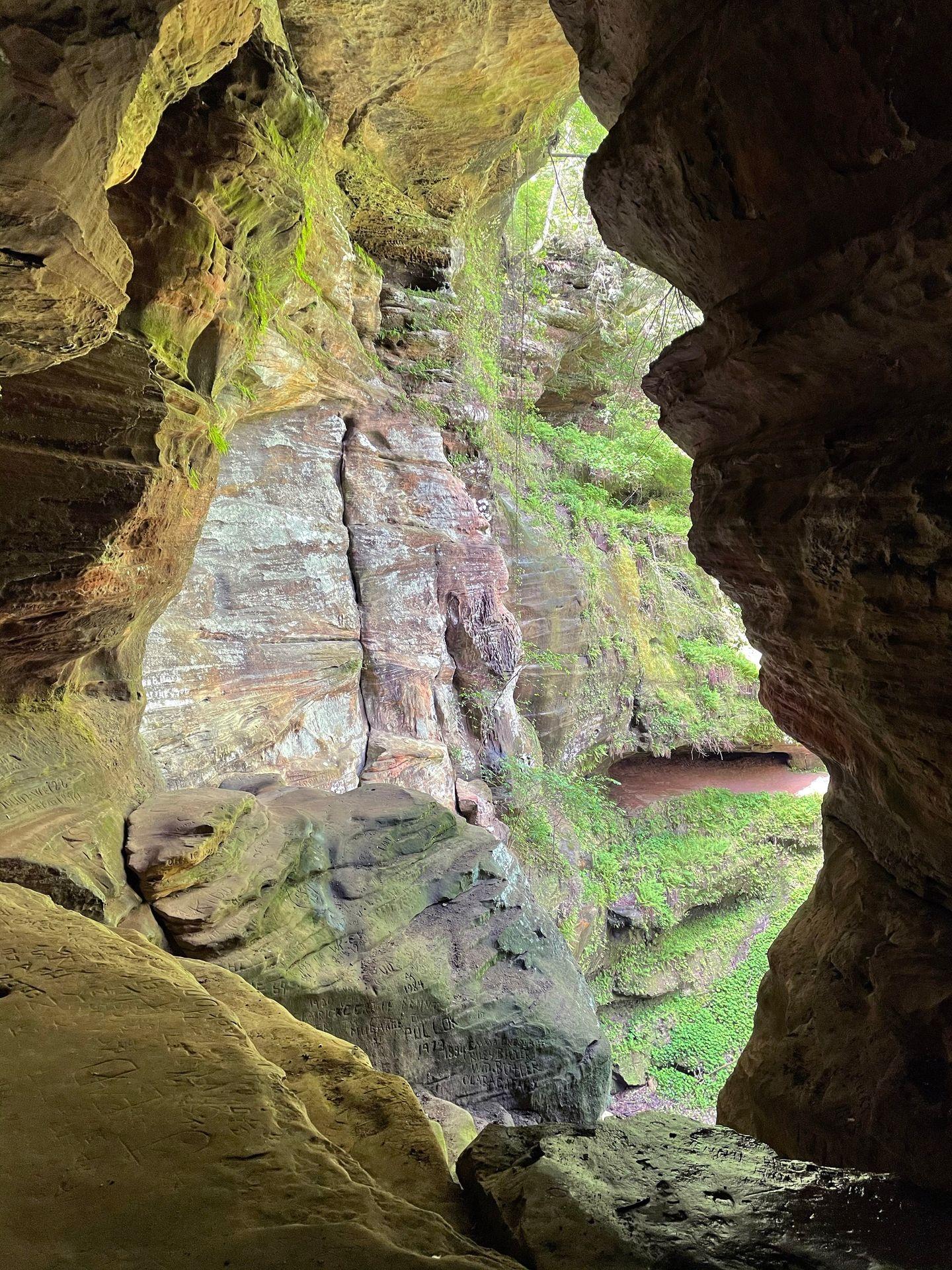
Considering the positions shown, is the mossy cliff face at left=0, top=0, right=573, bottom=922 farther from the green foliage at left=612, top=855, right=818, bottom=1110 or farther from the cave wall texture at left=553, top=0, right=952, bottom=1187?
the green foliage at left=612, top=855, right=818, bottom=1110

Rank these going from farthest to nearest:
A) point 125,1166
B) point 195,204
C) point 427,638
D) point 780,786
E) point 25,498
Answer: point 780,786
point 427,638
point 195,204
point 25,498
point 125,1166

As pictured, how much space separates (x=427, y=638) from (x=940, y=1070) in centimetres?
801

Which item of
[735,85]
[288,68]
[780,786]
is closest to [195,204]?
[288,68]

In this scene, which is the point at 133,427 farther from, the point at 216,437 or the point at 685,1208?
the point at 685,1208

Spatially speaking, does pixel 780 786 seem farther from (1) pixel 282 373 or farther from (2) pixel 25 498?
(2) pixel 25 498

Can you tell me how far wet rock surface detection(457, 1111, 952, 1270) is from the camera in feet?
6.59

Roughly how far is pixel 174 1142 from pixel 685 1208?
5.31ft

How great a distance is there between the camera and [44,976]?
8.41 ft

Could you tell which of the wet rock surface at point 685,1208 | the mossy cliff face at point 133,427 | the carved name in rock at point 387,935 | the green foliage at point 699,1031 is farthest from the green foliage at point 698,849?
the wet rock surface at point 685,1208

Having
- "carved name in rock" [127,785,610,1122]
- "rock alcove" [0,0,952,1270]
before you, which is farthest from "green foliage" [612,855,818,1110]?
"carved name in rock" [127,785,610,1122]

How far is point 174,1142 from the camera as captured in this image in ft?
6.16

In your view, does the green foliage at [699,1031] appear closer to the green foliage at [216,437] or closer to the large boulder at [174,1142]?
the large boulder at [174,1142]

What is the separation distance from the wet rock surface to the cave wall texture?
20 cm

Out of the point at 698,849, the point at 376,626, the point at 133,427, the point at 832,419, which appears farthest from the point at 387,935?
the point at 698,849
